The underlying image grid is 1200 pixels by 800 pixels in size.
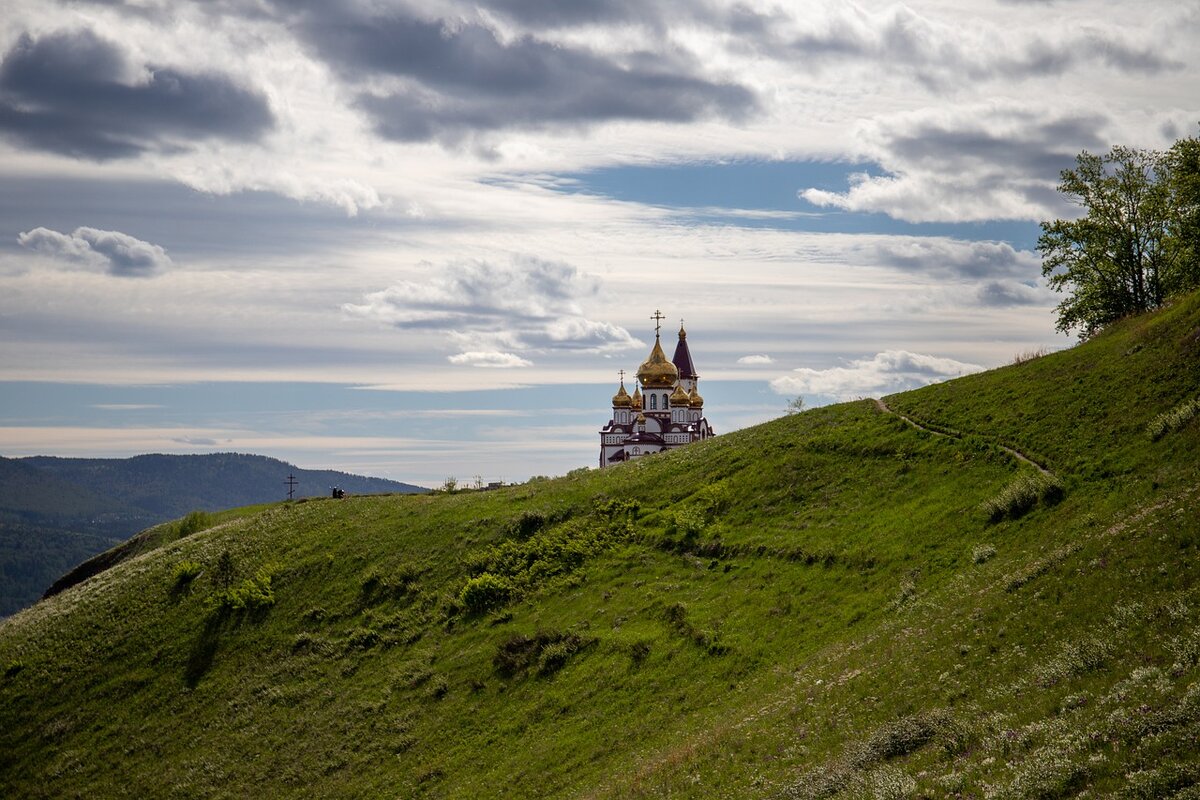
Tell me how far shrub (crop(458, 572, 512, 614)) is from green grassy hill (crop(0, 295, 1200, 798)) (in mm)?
238

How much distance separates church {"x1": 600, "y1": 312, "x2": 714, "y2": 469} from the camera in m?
129

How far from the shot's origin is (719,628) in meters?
40.5

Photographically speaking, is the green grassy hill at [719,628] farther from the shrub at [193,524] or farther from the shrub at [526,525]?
the shrub at [193,524]

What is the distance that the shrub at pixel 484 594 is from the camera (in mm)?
52188

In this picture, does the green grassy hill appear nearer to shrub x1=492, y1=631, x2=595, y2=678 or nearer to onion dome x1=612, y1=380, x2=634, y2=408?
shrub x1=492, y1=631, x2=595, y2=678

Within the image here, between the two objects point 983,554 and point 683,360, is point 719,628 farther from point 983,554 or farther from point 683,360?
point 683,360

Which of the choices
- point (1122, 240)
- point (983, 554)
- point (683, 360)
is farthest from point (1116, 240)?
point (683, 360)

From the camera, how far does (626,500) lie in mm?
58750

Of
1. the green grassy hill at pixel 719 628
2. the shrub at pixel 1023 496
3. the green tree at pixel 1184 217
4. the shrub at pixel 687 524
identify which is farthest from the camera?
the green tree at pixel 1184 217

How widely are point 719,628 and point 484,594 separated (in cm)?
1616

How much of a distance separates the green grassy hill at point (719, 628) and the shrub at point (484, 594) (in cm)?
24

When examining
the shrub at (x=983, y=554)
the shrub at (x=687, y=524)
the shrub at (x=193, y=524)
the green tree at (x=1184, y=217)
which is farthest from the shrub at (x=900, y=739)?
the shrub at (x=193, y=524)

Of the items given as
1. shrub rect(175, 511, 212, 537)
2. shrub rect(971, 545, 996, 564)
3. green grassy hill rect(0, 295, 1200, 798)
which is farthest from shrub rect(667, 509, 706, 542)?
shrub rect(175, 511, 212, 537)

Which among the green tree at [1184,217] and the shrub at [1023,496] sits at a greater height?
the green tree at [1184,217]
